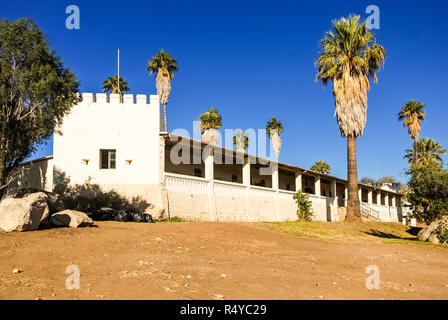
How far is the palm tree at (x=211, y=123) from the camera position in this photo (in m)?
40.6

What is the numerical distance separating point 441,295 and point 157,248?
22.4ft

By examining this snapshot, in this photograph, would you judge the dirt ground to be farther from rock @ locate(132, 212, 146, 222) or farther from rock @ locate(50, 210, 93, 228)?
rock @ locate(132, 212, 146, 222)

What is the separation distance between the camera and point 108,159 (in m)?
19.9

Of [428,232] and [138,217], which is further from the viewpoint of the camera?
[428,232]

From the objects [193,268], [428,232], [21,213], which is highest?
[21,213]

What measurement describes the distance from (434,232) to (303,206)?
13189 mm

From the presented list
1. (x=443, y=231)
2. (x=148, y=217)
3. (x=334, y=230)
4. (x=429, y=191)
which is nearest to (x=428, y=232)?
(x=443, y=231)

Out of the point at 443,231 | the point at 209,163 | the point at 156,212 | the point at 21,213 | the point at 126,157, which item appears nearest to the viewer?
the point at 21,213

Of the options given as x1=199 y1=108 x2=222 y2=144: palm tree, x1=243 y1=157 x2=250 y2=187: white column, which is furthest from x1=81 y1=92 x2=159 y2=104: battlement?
x1=199 y1=108 x2=222 y2=144: palm tree

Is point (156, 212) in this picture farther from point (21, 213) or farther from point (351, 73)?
point (351, 73)

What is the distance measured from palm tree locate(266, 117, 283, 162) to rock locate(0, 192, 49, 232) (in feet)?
124

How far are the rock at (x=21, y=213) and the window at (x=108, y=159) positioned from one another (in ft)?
29.4

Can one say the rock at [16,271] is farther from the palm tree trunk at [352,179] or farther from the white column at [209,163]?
the palm tree trunk at [352,179]

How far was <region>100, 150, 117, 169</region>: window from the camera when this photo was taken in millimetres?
19812
